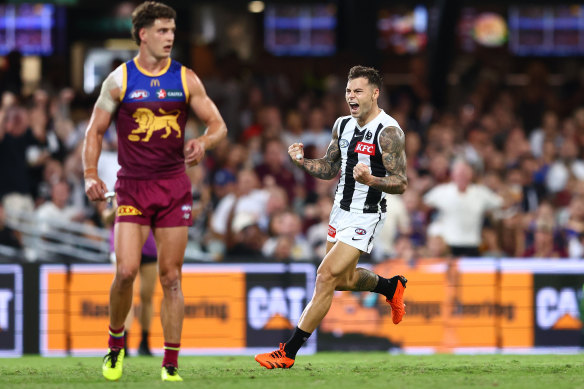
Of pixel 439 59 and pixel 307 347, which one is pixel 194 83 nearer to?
pixel 307 347

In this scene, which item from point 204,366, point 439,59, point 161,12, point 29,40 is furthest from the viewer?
point 29,40

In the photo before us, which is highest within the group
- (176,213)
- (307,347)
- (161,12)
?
(161,12)

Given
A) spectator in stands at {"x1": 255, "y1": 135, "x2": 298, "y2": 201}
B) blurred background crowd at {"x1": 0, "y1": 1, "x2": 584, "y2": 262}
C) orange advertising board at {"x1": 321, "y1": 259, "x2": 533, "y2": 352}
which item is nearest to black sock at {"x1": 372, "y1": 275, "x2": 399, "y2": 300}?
blurred background crowd at {"x1": 0, "y1": 1, "x2": 584, "y2": 262}

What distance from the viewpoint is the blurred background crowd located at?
13.9 metres

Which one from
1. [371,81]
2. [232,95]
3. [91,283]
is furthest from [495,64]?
[371,81]

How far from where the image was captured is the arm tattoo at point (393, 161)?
820cm

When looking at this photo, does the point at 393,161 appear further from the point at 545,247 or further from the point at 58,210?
the point at 58,210

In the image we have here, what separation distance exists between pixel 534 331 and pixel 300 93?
24.9 ft

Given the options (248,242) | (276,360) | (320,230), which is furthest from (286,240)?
(276,360)

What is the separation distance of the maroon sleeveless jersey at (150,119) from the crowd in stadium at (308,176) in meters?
3.71

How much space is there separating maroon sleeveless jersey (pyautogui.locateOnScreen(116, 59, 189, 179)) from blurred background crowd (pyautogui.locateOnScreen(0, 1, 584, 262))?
3.42 meters

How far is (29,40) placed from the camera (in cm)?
2133

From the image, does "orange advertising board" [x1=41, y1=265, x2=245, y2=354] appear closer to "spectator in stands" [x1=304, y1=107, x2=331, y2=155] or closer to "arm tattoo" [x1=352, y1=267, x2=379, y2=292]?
"arm tattoo" [x1=352, y1=267, x2=379, y2=292]

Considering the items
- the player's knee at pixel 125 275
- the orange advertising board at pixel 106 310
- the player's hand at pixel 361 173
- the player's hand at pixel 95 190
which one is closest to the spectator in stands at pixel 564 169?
the orange advertising board at pixel 106 310
